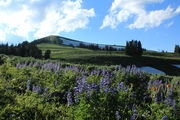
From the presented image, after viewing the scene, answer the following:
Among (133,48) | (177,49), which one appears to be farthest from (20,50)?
(177,49)

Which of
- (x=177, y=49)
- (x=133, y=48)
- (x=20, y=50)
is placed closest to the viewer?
(x=20, y=50)

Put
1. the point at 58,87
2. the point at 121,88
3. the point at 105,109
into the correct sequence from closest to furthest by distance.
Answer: the point at 105,109, the point at 121,88, the point at 58,87

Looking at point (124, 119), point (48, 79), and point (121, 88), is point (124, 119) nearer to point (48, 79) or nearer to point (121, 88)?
point (121, 88)

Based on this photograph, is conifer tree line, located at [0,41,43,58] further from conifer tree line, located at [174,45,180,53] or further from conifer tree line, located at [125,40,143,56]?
conifer tree line, located at [174,45,180,53]

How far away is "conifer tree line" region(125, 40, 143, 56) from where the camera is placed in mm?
84625

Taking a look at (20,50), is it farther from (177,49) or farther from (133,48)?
(177,49)

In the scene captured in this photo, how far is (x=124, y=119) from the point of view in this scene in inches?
206

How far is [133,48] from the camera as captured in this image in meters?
86.1

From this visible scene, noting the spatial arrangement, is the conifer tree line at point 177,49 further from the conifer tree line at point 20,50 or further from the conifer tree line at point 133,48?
the conifer tree line at point 20,50

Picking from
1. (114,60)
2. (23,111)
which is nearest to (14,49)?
(114,60)

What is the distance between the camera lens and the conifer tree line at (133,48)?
84.6m

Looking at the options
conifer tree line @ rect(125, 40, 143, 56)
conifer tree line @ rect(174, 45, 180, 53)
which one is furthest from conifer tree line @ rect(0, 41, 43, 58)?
conifer tree line @ rect(174, 45, 180, 53)

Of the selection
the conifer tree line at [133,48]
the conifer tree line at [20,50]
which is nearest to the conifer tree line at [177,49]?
the conifer tree line at [133,48]

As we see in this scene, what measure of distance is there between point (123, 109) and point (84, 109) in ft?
3.68
